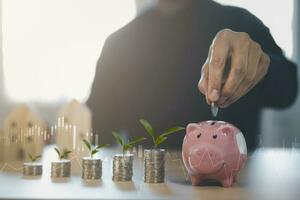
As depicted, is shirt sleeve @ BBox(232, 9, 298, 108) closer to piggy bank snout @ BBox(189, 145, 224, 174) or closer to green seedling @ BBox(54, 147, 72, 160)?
piggy bank snout @ BBox(189, 145, 224, 174)

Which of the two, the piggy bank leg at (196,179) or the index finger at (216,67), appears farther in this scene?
the index finger at (216,67)

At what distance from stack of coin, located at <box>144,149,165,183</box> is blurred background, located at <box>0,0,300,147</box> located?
373 mm

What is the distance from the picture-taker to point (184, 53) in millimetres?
1338

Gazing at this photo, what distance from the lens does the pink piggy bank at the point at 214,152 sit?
3.16 ft

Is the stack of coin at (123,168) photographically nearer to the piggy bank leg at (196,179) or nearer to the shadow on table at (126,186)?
the shadow on table at (126,186)

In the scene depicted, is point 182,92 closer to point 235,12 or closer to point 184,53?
point 184,53

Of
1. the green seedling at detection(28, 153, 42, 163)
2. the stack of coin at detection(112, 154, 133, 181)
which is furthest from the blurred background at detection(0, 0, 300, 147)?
the stack of coin at detection(112, 154, 133, 181)

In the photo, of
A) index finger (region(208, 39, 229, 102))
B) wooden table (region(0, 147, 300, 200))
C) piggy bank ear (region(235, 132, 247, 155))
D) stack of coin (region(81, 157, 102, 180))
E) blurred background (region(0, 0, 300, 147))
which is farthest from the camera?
blurred background (region(0, 0, 300, 147))

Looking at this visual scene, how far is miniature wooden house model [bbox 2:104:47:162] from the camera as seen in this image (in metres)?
1.33

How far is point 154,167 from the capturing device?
106 cm

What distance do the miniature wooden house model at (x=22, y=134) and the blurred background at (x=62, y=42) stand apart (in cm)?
2

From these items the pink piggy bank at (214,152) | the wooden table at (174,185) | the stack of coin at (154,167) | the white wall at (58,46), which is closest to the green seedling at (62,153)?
the wooden table at (174,185)

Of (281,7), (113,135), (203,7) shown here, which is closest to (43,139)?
(113,135)

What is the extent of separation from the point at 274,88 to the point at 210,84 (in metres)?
0.23
